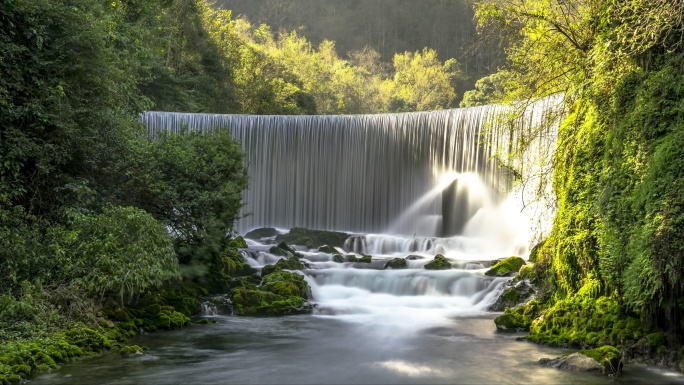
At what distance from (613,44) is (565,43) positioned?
1723 mm

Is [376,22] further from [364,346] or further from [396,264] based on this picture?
[364,346]

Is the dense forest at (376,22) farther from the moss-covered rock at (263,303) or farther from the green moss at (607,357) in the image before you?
the green moss at (607,357)

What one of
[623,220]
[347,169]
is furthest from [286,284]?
[347,169]

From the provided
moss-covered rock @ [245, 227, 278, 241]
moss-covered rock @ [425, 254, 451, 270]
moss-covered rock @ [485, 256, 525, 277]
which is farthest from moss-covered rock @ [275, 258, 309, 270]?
moss-covered rock @ [245, 227, 278, 241]

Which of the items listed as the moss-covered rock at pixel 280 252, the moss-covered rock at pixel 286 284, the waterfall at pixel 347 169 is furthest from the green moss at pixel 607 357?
the waterfall at pixel 347 169

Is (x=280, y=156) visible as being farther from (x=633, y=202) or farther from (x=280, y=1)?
(x=280, y=1)

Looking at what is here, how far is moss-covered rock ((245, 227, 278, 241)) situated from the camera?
26.3 metres

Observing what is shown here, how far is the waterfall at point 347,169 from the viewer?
27812 mm

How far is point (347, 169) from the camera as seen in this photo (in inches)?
1189

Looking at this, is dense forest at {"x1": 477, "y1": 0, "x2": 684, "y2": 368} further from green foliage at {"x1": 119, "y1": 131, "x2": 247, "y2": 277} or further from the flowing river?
green foliage at {"x1": 119, "y1": 131, "x2": 247, "y2": 277}

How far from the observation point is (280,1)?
79312mm

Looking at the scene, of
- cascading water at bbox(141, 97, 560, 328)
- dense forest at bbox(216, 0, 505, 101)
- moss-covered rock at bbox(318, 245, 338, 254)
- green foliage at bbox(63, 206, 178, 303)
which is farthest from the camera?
dense forest at bbox(216, 0, 505, 101)

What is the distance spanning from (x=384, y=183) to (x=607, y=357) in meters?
20.3

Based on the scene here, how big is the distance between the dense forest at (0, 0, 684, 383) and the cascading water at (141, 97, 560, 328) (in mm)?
4757
